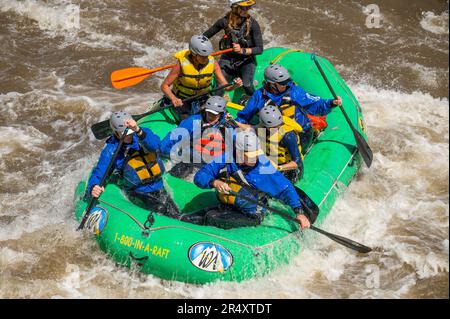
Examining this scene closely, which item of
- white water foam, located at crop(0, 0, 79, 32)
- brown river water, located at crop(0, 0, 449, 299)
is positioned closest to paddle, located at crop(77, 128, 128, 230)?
brown river water, located at crop(0, 0, 449, 299)

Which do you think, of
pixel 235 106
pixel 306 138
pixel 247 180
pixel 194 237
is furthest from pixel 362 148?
pixel 194 237

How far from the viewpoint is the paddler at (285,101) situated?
6031 millimetres

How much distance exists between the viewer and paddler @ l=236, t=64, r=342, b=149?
603 cm

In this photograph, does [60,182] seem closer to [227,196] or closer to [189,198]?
[189,198]

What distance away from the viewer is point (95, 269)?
18.1 feet

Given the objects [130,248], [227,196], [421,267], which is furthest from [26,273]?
[421,267]

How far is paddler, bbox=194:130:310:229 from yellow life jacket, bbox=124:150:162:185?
0.51 m

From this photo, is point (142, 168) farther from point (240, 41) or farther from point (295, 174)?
point (240, 41)

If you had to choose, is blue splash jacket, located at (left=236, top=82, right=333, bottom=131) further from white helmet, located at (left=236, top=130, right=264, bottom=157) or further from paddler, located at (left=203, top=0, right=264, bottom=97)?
white helmet, located at (left=236, top=130, right=264, bottom=157)

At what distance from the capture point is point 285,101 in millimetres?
6105

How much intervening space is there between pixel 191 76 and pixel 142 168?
1.36 meters

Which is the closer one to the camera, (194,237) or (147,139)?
(194,237)

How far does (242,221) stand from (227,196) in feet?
0.93

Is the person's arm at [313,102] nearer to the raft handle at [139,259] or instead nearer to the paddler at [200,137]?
the paddler at [200,137]
